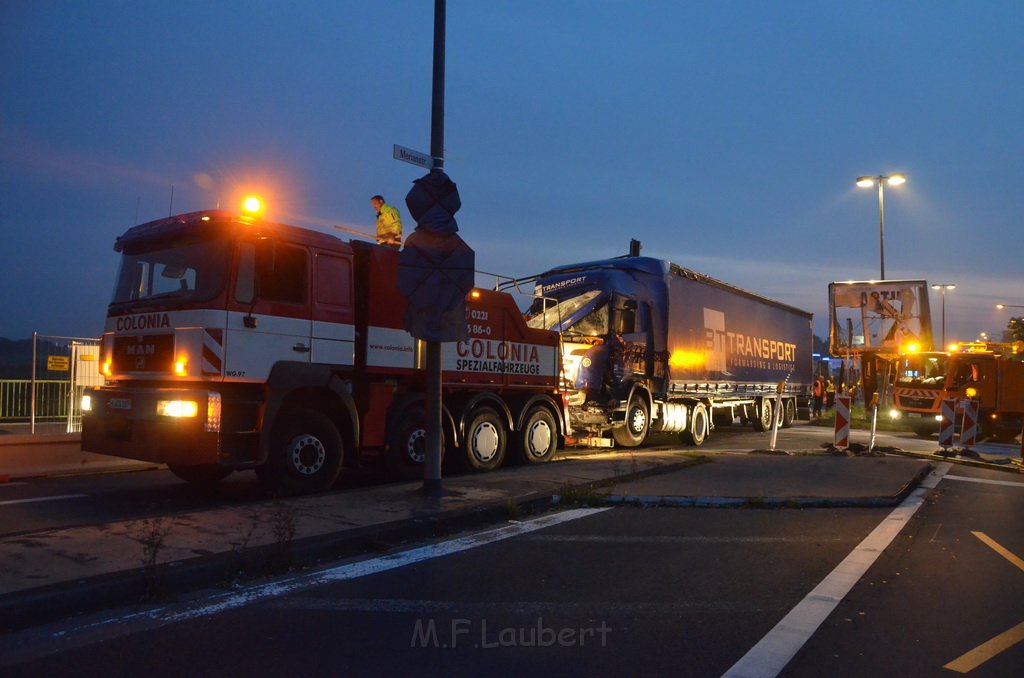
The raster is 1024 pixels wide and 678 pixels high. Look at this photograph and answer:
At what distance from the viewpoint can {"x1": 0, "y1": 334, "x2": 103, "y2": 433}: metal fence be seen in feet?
43.0

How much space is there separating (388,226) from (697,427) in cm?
1030

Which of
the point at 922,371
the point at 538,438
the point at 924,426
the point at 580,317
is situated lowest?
the point at 924,426

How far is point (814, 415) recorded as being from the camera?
33906 mm

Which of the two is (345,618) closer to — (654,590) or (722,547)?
(654,590)

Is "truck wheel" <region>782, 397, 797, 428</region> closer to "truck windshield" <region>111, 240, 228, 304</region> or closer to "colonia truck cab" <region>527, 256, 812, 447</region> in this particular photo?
"colonia truck cab" <region>527, 256, 812, 447</region>

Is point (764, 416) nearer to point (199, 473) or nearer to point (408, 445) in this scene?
point (408, 445)

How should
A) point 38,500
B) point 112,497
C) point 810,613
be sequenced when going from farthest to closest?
point 112,497 < point 38,500 < point 810,613

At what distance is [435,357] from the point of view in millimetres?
8758

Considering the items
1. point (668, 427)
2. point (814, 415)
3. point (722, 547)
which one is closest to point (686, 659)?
point (722, 547)

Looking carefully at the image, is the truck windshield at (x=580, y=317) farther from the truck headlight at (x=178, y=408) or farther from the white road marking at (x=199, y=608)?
the white road marking at (x=199, y=608)

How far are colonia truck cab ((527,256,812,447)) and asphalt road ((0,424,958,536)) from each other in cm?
535

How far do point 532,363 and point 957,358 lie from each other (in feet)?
48.1

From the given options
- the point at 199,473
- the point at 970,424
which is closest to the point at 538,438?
the point at 199,473

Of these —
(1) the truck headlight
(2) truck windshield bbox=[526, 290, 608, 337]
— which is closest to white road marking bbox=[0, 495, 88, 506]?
(1) the truck headlight
